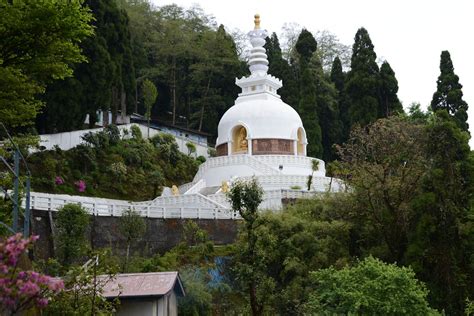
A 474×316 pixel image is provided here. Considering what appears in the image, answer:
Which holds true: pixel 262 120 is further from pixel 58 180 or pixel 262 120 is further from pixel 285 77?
pixel 58 180

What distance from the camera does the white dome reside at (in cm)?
3966

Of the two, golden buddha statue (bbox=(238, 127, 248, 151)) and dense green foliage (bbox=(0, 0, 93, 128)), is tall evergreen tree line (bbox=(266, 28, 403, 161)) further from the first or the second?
dense green foliage (bbox=(0, 0, 93, 128))

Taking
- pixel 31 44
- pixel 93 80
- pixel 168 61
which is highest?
pixel 168 61

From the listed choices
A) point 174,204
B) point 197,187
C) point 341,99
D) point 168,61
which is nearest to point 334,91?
point 341,99

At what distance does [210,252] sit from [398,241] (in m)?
7.31

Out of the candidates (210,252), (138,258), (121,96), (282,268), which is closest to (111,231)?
(138,258)

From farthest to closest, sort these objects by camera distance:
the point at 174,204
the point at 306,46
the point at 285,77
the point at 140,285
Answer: the point at 306,46, the point at 285,77, the point at 174,204, the point at 140,285

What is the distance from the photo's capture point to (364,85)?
44000mm

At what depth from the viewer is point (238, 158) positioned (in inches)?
1462

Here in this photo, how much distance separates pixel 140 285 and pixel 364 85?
108ft

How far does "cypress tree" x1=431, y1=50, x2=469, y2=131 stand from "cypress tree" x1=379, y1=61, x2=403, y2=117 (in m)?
3.52

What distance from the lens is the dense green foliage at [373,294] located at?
15648 mm

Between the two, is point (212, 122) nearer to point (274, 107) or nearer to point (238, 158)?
point (274, 107)

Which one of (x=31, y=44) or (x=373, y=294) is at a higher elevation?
(x=31, y=44)
